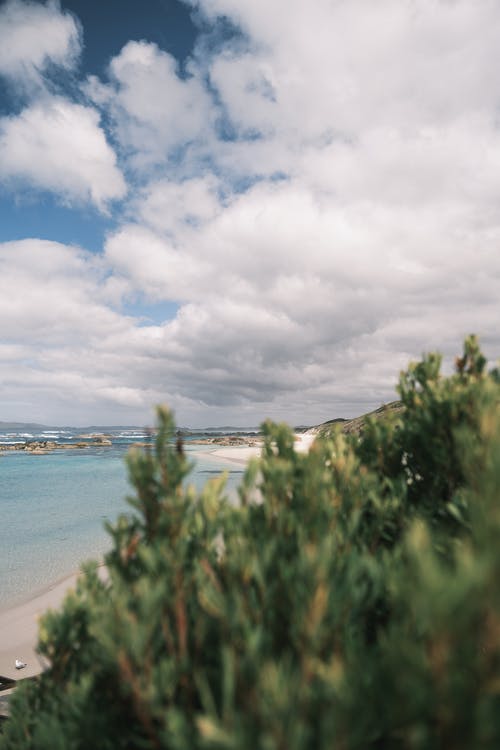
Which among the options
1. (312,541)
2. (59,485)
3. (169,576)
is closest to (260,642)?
(169,576)

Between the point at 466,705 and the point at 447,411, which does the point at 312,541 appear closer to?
the point at 466,705

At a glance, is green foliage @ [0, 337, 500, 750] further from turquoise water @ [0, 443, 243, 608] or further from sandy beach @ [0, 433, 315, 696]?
turquoise water @ [0, 443, 243, 608]

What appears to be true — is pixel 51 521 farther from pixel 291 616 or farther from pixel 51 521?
pixel 291 616

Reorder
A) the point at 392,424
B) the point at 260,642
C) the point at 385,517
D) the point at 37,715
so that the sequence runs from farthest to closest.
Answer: the point at 392,424, the point at 385,517, the point at 37,715, the point at 260,642

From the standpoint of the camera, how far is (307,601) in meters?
2.09

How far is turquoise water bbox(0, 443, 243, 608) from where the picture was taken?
1997cm

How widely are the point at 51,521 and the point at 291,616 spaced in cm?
3284

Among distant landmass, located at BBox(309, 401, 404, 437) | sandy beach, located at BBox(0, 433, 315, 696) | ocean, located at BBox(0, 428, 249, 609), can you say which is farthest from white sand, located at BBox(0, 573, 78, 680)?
distant landmass, located at BBox(309, 401, 404, 437)

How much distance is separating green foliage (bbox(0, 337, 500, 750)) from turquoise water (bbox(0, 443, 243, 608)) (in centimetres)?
1794

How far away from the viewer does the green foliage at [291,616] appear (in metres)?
1.67

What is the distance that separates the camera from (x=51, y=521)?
1186 inches

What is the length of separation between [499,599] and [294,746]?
1006 millimetres

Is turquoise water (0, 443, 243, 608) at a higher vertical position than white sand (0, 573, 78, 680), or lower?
lower

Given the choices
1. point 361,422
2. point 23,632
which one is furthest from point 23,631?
point 361,422
